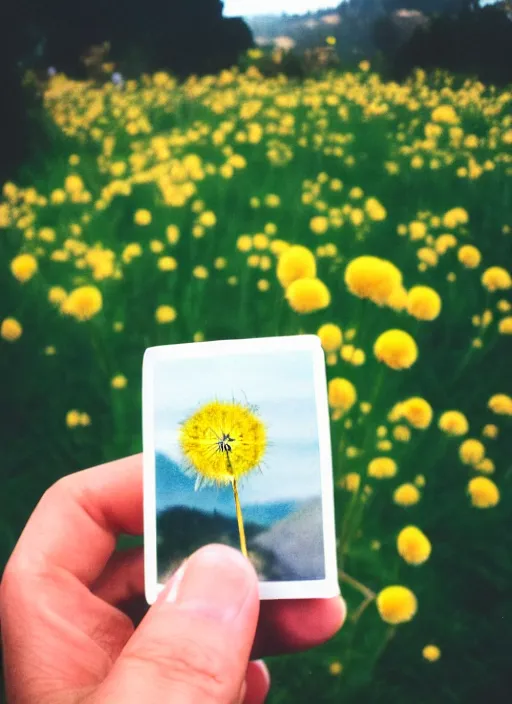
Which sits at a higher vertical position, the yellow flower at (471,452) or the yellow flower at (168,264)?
the yellow flower at (168,264)

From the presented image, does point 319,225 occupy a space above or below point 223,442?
above

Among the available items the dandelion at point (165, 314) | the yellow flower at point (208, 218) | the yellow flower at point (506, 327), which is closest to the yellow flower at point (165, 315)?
the dandelion at point (165, 314)

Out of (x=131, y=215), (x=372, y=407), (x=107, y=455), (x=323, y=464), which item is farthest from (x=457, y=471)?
(x=131, y=215)

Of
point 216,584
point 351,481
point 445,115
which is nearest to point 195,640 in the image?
point 216,584

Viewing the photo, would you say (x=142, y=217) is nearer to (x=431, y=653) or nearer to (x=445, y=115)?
(x=445, y=115)

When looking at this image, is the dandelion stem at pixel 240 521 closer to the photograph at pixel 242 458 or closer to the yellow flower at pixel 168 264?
the photograph at pixel 242 458

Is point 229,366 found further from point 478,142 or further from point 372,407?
point 478,142

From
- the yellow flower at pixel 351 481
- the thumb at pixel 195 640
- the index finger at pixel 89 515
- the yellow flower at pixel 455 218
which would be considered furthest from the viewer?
the yellow flower at pixel 455 218
